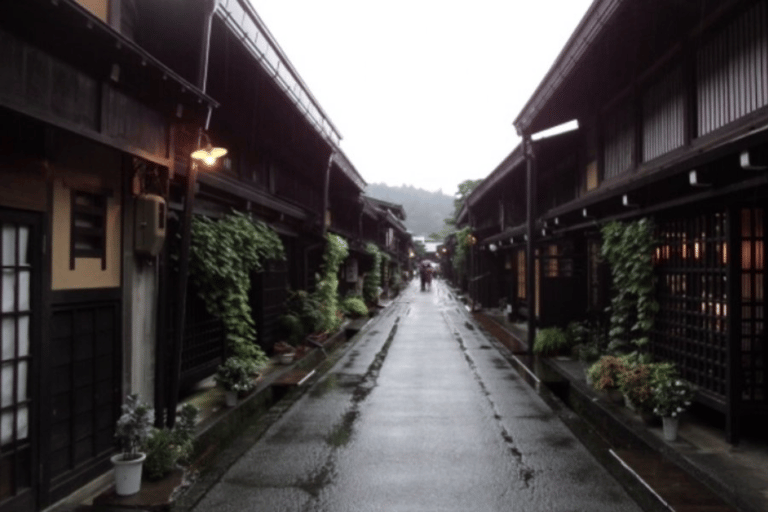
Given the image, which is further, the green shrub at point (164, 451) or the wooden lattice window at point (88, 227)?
the green shrub at point (164, 451)

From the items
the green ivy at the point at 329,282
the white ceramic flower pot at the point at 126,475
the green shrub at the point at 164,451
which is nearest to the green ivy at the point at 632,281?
the green shrub at the point at 164,451

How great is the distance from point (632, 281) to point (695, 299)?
1863mm

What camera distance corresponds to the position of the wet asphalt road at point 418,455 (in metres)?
6.95

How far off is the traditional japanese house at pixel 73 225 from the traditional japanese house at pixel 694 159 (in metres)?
6.69

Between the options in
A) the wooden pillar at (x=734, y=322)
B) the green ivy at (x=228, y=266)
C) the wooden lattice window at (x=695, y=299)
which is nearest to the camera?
the wooden pillar at (x=734, y=322)

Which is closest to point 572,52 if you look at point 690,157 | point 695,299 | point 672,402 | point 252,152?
point 690,157

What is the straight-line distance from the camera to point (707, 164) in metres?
7.70

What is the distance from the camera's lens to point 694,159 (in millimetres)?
7785

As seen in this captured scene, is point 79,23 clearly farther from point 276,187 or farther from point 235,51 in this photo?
point 276,187

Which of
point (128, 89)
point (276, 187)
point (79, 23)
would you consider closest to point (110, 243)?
point (128, 89)

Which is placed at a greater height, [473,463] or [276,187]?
[276,187]

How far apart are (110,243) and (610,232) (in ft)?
29.8

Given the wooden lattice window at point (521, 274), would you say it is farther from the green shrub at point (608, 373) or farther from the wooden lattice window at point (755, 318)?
the wooden lattice window at point (755, 318)

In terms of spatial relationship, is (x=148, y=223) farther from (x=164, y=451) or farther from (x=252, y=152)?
(x=252, y=152)
